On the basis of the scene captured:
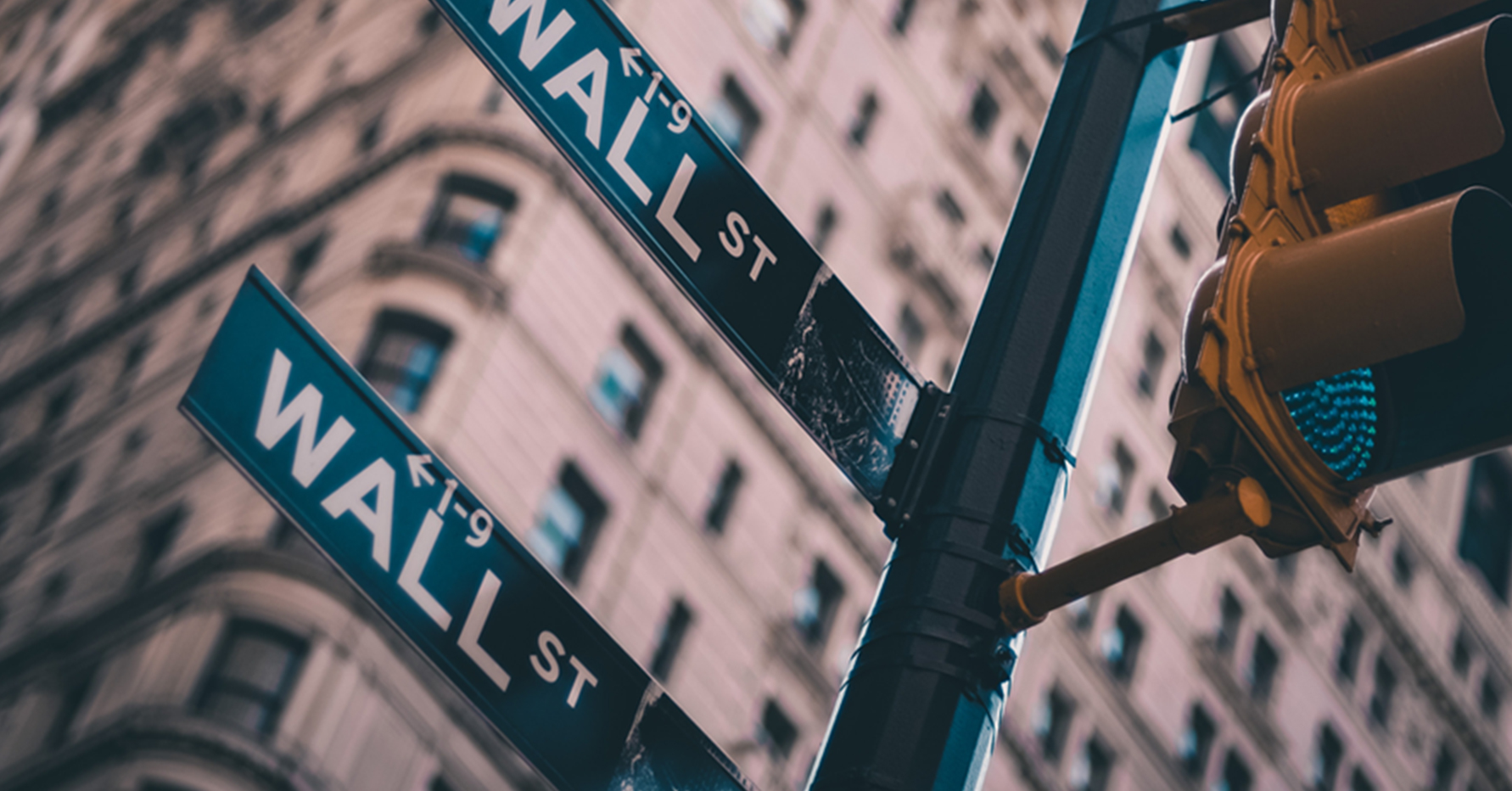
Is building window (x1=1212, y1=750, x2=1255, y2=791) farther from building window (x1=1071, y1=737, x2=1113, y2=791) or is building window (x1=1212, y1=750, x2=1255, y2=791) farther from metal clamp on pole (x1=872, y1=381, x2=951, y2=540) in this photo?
metal clamp on pole (x1=872, y1=381, x2=951, y2=540)

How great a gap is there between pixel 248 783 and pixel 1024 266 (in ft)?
79.5

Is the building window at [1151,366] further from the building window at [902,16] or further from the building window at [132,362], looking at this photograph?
the building window at [132,362]

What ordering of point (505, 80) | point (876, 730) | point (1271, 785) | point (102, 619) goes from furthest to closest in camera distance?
point (1271, 785), point (102, 619), point (505, 80), point (876, 730)

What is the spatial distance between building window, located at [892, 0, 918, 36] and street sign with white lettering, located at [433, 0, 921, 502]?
40300 mm

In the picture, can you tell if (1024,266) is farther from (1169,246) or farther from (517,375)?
(1169,246)

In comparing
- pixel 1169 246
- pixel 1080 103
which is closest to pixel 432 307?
pixel 1169 246

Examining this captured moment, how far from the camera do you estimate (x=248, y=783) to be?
2661 cm

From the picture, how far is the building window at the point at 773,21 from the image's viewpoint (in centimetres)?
4016

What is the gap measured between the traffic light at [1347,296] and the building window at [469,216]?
30.2m

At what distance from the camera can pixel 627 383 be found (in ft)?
113

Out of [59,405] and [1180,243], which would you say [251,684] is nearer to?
[59,405]

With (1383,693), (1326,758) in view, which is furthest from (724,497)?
(1383,693)

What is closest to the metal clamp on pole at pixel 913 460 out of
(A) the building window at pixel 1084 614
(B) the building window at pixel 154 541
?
(B) the building window at pixel 154 541

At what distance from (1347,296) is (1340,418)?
0.39 metres
